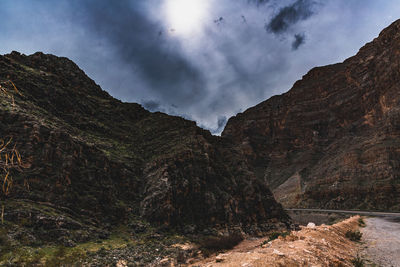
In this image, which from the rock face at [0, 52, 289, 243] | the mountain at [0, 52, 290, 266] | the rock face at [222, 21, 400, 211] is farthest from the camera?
the rock face at [222, 21, 400, 211]

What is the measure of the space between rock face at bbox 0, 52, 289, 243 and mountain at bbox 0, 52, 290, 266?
0.16 meters

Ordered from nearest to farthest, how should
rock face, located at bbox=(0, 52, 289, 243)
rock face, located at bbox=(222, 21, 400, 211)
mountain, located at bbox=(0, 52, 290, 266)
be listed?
1. mountain, located at bbox=(0, 52, 290, 266)
2. rock face, located at bbox=(0, 52, 289, 243)
3. rock face, located at bbox=(222, 21, 400, 211)

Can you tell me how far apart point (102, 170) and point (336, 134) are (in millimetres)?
101789

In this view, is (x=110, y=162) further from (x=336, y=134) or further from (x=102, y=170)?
(x=336, y=134)

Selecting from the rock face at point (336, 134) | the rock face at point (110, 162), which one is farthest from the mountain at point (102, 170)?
the rock face at point (336, 134)

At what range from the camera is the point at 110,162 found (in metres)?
38.1

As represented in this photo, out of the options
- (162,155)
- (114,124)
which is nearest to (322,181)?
(162,155)

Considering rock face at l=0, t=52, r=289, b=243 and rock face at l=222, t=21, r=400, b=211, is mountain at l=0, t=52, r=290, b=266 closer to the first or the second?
rock face at l=0, t=52, r=289, b=243

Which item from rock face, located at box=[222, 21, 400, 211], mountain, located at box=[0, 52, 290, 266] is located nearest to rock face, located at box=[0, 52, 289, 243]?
mountain, located at box=[0, 52, 290, 266]

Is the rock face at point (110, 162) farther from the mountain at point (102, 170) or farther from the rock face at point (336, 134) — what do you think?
the rock face at point (336, 134)

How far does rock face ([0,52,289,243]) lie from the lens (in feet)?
88.7

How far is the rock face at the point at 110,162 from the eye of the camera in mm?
27031

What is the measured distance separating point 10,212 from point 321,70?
486ft

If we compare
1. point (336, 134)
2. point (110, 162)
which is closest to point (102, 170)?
point (110, 162)
